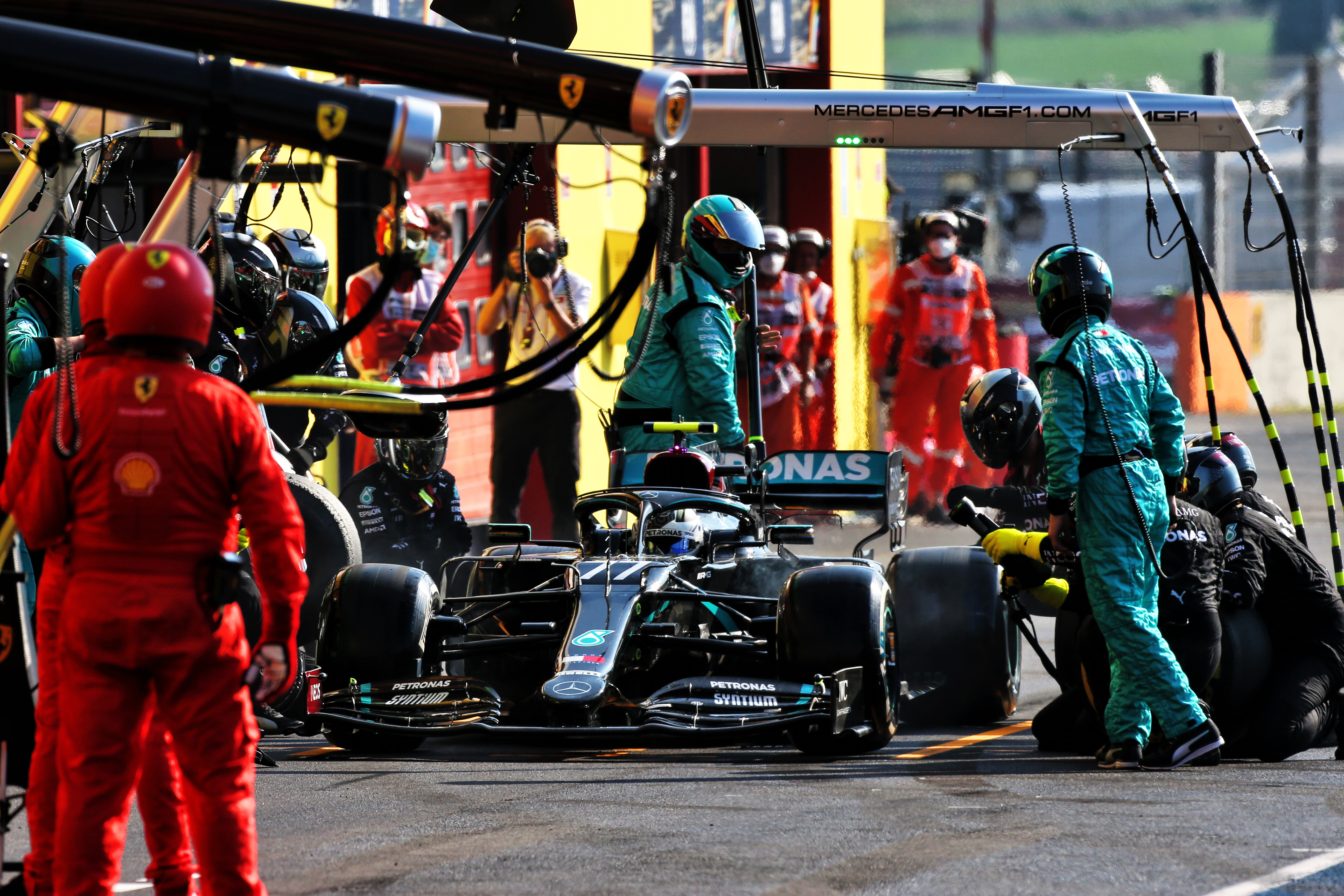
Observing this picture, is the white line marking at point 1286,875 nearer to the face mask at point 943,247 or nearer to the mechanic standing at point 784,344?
the mechanic standing at point 784,344

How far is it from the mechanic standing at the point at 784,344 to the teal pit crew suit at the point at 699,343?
227 inches

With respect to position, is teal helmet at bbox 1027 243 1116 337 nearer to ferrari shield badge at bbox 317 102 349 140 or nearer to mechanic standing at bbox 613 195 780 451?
mechanic standing at bbox 613 195 780 451

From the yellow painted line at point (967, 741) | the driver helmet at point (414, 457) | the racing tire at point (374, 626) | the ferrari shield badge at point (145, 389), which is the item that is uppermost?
the driver helmet at point (414, 457)

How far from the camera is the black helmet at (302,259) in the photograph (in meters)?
10.1

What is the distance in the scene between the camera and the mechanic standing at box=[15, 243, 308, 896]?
4426 millimetres

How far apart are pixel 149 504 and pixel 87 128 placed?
2525 millimetres

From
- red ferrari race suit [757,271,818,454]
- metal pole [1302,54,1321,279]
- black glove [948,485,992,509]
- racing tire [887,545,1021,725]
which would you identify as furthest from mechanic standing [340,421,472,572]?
metal pole [1302,54,1321,279]

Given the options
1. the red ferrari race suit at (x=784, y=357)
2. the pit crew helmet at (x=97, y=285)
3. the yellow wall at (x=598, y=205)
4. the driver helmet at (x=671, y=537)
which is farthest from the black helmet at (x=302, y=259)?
the red ferrari race suit at (x=784, y=357)

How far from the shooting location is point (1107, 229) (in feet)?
128

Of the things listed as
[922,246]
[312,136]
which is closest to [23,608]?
[312,136]

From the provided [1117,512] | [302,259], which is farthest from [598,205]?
[1117,512]

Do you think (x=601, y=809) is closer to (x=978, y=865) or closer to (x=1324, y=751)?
(x=978, y=865)

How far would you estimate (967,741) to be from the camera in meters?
8.23

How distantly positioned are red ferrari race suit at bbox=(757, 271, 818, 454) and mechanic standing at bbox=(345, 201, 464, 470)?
12.7ft
